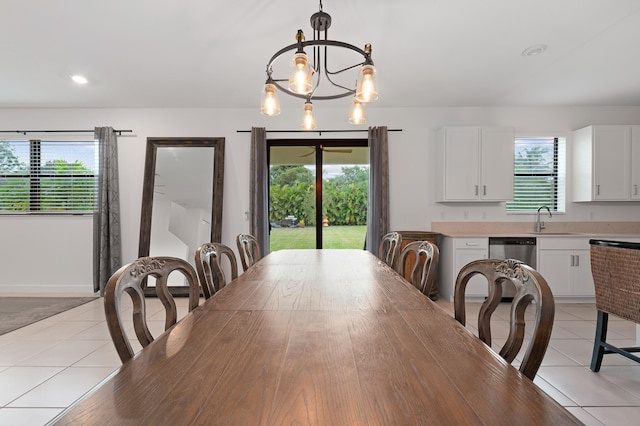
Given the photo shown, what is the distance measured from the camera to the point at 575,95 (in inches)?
167

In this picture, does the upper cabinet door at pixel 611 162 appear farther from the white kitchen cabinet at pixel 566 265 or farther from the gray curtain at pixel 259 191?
the gray curtain at pixel 259 191

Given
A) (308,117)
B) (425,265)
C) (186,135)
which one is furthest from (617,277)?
(186,135)

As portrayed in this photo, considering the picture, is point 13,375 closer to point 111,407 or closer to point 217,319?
point 217,319

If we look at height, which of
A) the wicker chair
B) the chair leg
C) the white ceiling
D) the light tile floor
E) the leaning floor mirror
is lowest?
the light tile floor

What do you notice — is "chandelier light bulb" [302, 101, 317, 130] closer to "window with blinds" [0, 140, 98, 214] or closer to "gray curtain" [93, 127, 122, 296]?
"gray curtain" [93, 127, 122, 296]

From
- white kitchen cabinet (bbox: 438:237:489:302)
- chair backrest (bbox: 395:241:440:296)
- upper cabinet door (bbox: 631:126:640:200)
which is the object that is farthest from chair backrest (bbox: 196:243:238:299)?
upper cabinet door (bbox: 631:126:640:200)

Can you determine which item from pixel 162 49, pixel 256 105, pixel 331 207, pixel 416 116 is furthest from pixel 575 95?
pixel 162 49

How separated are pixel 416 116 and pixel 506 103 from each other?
124 centimetres

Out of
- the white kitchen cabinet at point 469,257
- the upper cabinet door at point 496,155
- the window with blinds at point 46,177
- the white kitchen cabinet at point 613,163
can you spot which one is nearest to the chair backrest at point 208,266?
the white kitchen cabinet at point 469,257

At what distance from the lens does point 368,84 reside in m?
1.79

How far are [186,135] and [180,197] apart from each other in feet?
3.03

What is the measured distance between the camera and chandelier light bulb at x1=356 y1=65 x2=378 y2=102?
70.4 inches

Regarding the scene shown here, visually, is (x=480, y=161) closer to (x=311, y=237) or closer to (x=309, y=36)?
(x=311, y=237)

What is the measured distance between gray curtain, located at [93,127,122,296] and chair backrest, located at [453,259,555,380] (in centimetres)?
480
